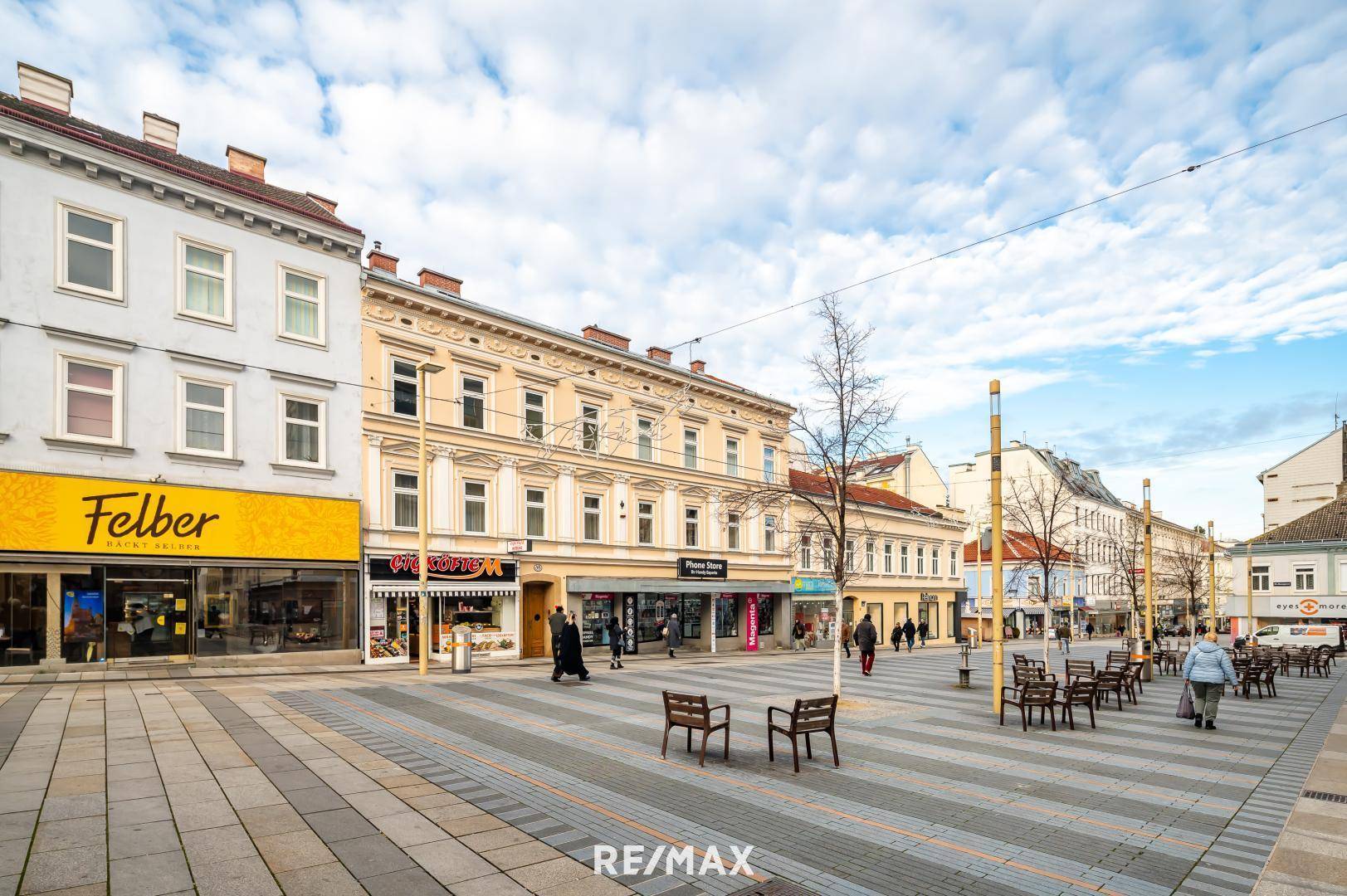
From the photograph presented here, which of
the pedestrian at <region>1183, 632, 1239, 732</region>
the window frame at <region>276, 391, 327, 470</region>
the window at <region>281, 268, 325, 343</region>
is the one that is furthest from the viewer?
the window at <region>281, 268, 325, 343</region>

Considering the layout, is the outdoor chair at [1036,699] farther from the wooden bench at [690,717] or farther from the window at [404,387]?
Result: the window at [404,387]

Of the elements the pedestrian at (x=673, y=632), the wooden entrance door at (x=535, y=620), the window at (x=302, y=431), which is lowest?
the pedestrian at (x=673, y=632)

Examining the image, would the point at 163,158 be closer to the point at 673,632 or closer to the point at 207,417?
the point at 207,417

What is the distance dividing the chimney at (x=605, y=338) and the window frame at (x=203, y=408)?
560 inches

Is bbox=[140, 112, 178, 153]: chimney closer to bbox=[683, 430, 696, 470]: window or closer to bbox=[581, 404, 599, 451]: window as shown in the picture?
bbox=[581, 404, 599, 451]: window

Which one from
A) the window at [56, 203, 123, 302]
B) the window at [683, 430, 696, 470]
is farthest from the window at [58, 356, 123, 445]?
the window at [683, 430, 696, 470]

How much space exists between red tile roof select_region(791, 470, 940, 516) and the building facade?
947 inches

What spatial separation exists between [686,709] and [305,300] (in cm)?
1988

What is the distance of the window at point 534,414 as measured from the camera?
1215 inches

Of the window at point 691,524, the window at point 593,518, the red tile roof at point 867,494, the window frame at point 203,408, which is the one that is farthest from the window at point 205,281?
the red tile roof at point 867,494

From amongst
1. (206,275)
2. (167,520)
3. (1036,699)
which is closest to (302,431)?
(167,520)

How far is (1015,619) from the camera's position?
211 feet

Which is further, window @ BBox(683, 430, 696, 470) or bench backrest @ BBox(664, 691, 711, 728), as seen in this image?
window @ BBox(683, 430, 696, 470)

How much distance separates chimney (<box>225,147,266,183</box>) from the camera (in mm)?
27469
